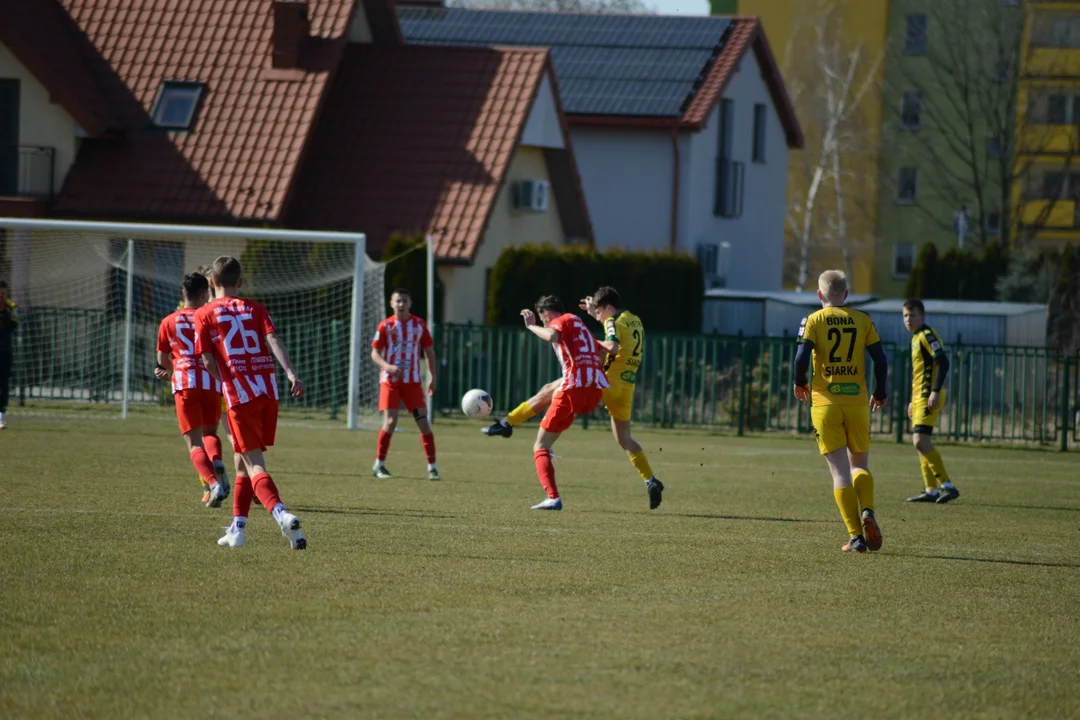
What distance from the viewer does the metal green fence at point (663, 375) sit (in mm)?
23734

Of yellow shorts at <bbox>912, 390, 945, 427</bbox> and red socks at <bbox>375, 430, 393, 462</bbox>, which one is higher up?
yellow shorts at <bbox>912, 390, 945, 427</bbox>

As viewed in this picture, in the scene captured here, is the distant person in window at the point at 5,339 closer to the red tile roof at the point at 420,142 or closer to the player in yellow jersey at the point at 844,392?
the red tile roof at the point at 420,142

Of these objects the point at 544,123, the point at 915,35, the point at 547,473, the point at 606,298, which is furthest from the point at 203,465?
the point at 915,35

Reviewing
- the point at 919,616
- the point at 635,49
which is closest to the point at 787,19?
the point at 635,49

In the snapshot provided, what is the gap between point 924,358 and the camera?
15.0 metres

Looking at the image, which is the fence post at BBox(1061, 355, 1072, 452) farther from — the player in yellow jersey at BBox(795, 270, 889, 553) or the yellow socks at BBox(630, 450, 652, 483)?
the player in yellow jersey at BBox(795, 270, 889, 553)

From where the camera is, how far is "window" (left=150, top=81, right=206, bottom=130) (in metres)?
29.7

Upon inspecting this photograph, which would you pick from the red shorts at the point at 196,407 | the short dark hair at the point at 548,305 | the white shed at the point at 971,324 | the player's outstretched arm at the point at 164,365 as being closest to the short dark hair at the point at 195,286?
the red shorts at the point at 196,407

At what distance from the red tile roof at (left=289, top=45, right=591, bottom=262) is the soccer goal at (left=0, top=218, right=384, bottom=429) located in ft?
8.08

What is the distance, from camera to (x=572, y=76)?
124 feet

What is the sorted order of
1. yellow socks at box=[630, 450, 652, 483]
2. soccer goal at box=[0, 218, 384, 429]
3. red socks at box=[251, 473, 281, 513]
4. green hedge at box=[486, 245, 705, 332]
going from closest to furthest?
red socks at box=[251, 473, 281, 513]
yellow socks at box=[630, 450, 652, 483]
soccer goal at box=[0, 218, 384, 429]
green hedge at box=[486, 245, 705, 332]

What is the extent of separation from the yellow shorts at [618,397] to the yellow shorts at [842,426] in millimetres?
3175

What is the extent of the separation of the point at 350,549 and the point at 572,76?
2929 cm

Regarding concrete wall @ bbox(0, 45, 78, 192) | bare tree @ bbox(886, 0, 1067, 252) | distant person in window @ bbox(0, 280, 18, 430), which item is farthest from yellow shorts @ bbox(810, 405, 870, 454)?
bare tree @ bbox(886, 0, 1067, 252)
